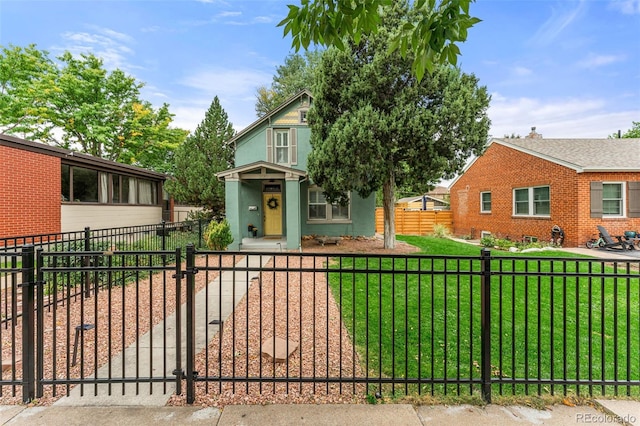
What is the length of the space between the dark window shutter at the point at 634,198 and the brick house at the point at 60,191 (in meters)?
21.4

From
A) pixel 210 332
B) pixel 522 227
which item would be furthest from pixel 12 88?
pixel 522 227

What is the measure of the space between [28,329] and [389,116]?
357 inches

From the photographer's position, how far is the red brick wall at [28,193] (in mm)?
9234

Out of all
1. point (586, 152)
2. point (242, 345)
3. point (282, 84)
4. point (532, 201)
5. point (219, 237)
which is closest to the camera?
point (242, 345)

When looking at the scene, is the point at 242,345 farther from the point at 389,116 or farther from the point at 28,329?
the point at 389,116

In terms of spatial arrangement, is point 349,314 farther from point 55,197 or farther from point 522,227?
point 522,227

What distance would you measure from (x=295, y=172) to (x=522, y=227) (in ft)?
36.8

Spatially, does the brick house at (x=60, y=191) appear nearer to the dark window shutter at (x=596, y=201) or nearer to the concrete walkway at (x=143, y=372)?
the concrete walkway at (x=143, y=372)

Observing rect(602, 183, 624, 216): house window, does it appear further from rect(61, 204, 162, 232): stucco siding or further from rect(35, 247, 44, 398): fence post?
rect(61, 204, 162, 232): stucco siding

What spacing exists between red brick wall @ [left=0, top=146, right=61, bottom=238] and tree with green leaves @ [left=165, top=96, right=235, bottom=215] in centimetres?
442

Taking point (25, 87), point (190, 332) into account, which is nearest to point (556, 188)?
point (190, 332)

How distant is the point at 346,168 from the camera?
32.3ft

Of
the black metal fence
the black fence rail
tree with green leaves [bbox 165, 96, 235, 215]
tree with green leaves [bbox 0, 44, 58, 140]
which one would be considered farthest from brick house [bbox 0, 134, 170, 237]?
tree with green leaves [bbox 0, 44, 58, 140]

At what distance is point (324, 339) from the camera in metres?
3.89
